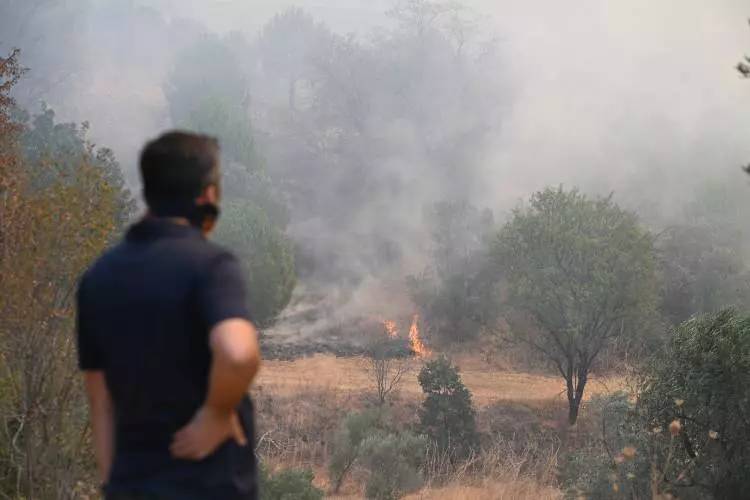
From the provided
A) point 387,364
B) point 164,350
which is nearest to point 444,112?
point 387,364

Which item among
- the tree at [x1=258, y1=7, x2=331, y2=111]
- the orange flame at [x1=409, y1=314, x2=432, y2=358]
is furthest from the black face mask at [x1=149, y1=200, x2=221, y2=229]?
the tree at [x1=258, y1=7, x2=331, y2=111]

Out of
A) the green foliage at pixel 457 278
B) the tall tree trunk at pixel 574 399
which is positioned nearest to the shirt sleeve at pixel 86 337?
the tall tree trunk at pixel 574 399

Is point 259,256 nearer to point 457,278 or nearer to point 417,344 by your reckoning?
point 417,344

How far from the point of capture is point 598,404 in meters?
19.5

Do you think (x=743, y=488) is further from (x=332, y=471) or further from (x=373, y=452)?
(x=332, y=471)

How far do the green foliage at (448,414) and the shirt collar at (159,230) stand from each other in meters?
19.4

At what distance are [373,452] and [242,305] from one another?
53.6 feet

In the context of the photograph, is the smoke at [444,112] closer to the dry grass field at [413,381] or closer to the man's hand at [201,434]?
the dry grass field at [413,381]

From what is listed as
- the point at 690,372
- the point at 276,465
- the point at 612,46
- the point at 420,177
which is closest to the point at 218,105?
the point at 420,177

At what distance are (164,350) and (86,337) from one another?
304 mm

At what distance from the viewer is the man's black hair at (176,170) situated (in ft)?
7.38

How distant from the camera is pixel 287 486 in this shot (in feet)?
42.1

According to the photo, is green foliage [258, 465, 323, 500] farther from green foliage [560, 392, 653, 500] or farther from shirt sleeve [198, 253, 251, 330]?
shirt sleeve [198, 253, 251, 330]

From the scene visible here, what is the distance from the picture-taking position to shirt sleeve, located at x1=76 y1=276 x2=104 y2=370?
228cm
